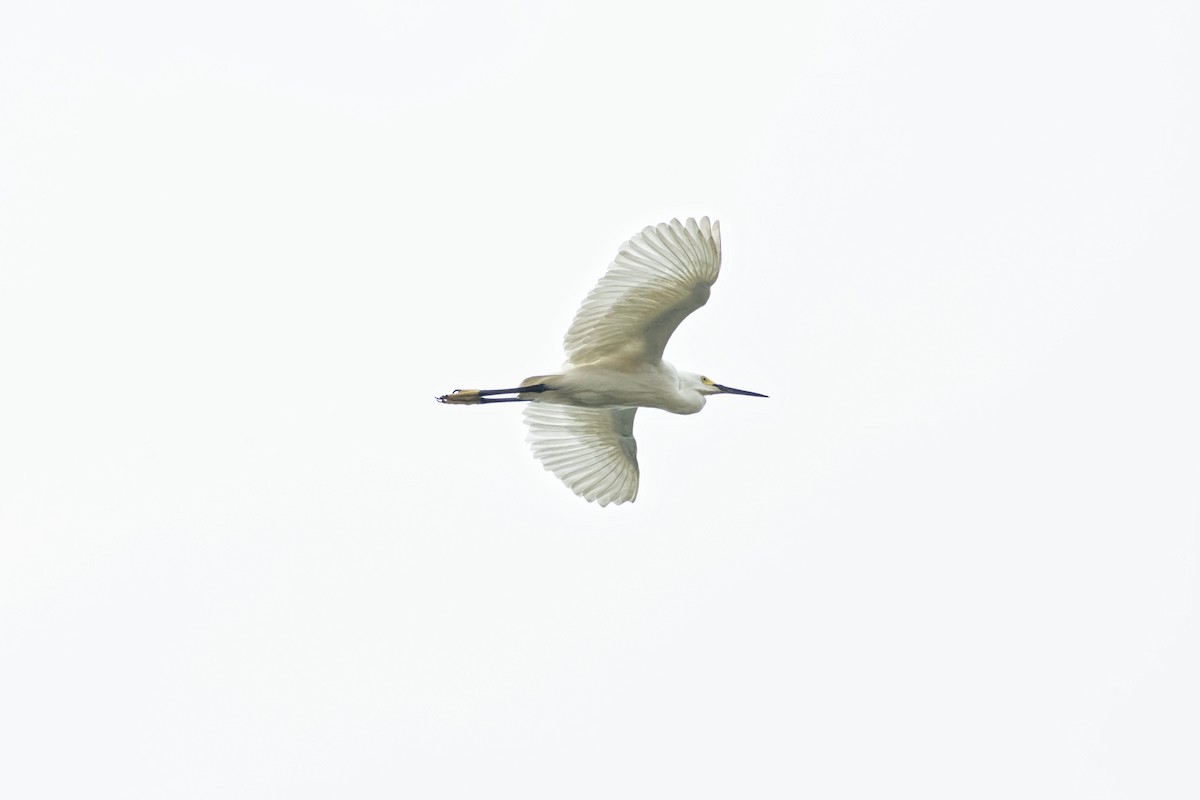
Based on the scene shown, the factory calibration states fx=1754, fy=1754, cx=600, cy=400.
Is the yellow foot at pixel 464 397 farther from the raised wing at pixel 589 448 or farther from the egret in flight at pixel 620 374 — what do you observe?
the raised wing at pixel 589 448

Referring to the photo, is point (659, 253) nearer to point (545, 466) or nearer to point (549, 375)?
point (549, 375)

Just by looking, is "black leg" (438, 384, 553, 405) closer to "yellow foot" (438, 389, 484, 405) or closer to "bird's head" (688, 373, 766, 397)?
"yellow foot" (438, 389, 484, 405)

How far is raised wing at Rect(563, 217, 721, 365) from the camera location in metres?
14.2

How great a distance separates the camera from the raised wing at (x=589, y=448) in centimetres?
1683

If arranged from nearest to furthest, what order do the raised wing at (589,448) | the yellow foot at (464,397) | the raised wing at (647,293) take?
the raised wing at (647,293) → the yellow foot at (464,397) → the raised wing at (589,448)

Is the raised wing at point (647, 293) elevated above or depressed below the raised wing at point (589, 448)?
above

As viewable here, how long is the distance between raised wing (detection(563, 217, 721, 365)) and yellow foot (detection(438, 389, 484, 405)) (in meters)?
0.94

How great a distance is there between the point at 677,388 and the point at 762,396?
149 cm

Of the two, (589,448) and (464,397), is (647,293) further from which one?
(589,448)

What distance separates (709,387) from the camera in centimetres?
1644

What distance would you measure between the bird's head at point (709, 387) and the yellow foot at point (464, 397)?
1.95 metres

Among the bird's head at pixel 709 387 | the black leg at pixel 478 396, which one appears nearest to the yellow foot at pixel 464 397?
the black leg at pixel 478 396

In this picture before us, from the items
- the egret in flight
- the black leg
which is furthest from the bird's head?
the black leg

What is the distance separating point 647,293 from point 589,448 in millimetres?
2701
